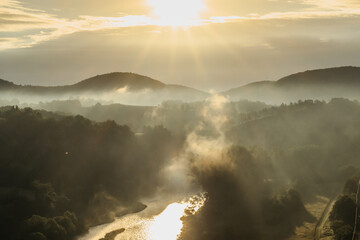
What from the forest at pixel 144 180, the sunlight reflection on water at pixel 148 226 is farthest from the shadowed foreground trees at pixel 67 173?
the sunlight reflection on water at pixel 148 226

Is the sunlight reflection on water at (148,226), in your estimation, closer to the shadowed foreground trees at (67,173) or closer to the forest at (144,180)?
the forest at (144,180)

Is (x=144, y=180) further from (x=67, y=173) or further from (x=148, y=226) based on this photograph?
(x=148, y=226)

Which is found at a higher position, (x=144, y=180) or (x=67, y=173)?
(x=67, y=173)

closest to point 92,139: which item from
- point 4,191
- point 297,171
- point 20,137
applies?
point 20,137

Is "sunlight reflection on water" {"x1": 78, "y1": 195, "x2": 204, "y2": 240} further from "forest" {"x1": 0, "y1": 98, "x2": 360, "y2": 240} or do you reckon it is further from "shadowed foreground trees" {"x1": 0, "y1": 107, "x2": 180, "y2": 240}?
"shadowed foreground trees" {"x1": 0, "y1": 107, "x2": 180, "y2": 240}

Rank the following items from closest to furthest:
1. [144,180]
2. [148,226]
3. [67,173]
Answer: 1. [148,226]
2. [67,173]
3. [144,180]

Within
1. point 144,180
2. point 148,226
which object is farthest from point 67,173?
point 148,226

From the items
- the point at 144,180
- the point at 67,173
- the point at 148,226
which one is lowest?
the point at 148,226

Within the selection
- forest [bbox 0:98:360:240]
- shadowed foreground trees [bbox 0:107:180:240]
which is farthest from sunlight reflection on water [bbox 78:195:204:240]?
shadowed foreground trees [bbox 0:107:180:240]

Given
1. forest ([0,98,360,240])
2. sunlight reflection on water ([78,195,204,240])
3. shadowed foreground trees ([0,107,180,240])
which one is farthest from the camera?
shadowed foreground trees ([0,107,180,240])
